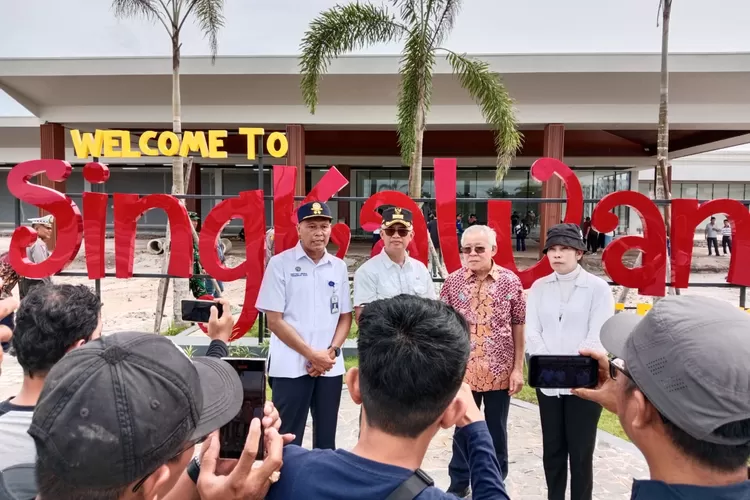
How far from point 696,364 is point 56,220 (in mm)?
6013

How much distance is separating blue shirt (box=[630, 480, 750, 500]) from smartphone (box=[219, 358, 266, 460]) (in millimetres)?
951

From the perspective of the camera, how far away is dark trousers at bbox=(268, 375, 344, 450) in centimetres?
311

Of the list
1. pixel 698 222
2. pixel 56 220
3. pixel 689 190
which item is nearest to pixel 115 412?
pixel 56 220

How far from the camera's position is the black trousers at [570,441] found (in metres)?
2.83

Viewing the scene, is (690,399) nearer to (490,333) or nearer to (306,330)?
(490,333)

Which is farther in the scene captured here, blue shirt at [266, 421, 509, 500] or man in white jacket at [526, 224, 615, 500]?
man in white jacket at [526, 224, 615, 500]

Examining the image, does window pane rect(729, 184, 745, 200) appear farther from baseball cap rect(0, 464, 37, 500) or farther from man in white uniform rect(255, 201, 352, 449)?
baseball cap rect(0, 464, 37, 500)

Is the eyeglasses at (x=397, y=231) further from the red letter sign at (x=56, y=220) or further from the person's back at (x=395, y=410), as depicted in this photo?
the red letter sign at (x=56, y=220)

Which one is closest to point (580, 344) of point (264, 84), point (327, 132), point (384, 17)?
point (384, 17)

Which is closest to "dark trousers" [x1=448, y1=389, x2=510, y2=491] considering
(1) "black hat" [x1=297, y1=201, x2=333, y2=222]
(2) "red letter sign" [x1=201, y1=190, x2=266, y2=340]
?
(1) "black hat" [x1=297, y1=201, x2=333, y2=222]

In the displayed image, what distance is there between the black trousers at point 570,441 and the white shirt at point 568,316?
0.10 metres

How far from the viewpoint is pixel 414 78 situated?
804cm

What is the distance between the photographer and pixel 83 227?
541 cm

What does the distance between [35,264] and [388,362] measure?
5567 mm
